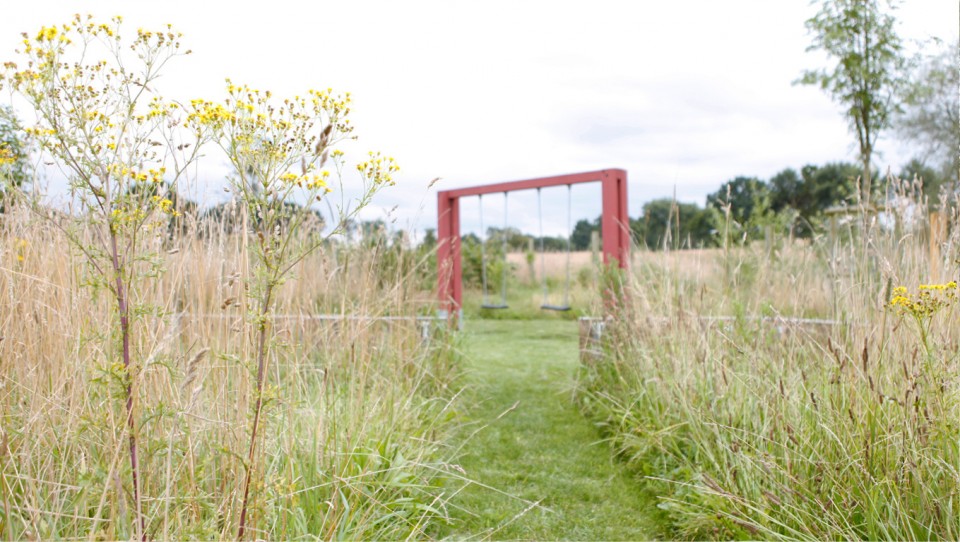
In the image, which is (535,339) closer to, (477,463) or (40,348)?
(477,463)

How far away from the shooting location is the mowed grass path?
8.95ft

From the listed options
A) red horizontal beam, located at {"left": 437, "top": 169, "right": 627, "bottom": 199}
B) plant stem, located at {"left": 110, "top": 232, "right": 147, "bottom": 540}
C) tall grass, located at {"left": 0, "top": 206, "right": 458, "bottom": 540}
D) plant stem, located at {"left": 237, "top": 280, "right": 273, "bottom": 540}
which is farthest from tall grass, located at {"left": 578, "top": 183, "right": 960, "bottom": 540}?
red horizontal beam, located at {"left": 437, "top": 169, "right": 627, "bottom": 199}

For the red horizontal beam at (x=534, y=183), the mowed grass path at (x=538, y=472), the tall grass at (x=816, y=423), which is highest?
the red horizontal beam at (x=534, y=183)

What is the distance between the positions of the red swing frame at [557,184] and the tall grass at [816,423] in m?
1.47

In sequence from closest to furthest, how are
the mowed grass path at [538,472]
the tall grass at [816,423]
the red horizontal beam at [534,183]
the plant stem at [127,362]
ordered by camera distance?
1. the plant stem at [127,362]
2. the tall grass at [816,423]
3. the mowed grass path at [538,472]
4. the red horizontal beam at [534,183]

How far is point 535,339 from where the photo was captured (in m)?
7.53

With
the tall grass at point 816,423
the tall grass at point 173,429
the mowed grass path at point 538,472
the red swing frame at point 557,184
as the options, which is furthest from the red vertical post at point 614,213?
the tall grass at point 173,429

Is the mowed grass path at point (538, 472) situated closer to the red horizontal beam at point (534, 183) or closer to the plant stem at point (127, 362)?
the plant stem at point (127, 362)

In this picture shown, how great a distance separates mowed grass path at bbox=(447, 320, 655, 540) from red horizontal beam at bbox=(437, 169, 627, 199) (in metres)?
1.78

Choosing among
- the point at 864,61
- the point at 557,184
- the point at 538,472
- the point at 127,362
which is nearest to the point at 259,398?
the point at 127,362

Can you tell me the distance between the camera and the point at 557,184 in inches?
274

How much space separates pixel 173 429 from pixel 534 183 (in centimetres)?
607

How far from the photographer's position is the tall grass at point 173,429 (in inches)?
63.1

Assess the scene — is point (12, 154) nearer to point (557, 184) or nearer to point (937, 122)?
point (557, 184)
